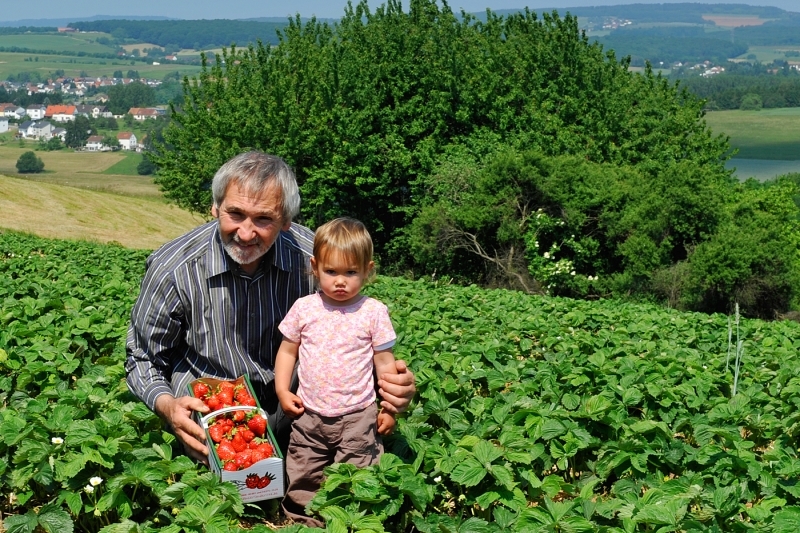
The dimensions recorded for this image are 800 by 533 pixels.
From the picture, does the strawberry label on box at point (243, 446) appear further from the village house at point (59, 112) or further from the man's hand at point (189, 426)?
the village house at point (59, 112)

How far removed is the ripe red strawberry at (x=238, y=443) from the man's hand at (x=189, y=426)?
0.13 m

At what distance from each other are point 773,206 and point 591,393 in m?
37.0

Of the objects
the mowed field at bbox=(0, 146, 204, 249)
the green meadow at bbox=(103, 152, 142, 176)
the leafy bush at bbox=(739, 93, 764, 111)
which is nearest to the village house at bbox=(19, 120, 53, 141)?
the green meadow at bbox=(103, 152, 142, 176)

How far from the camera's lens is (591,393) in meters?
5.99

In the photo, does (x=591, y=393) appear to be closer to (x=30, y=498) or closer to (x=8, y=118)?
(x=30, y=498)

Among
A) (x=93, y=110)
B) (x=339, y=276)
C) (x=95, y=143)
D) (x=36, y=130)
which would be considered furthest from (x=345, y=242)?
(x=93, y=110)

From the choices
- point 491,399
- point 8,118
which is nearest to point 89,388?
point 491,399

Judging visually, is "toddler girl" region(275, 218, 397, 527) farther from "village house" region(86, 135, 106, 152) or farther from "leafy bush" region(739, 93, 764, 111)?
"leafy bush" region(739, 93, 764, 111)

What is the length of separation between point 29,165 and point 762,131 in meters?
89.1

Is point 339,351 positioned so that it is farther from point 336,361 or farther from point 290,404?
point 290,404

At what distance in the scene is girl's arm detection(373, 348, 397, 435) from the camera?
14.0 ft

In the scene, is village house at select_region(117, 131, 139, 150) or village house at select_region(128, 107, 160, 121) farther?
village house at select_region(128, 107, 160, 121)

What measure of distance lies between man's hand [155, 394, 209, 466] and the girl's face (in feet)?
2.49

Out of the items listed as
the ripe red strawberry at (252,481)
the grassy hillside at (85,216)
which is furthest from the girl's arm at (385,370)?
the grassy hillside at (85,216)
